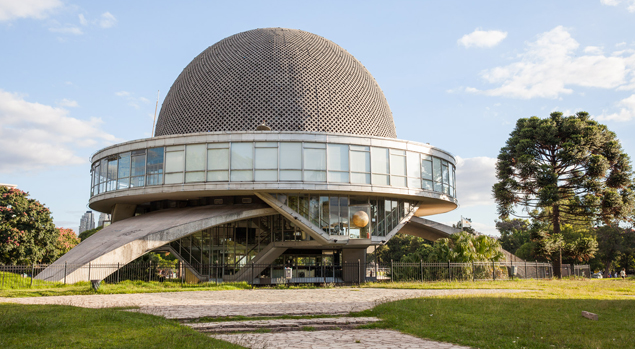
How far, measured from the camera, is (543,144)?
92.1ft

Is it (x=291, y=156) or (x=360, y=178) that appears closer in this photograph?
(x=291, y=156)

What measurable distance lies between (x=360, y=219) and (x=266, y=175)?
15.4ft

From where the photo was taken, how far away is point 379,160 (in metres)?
23.3

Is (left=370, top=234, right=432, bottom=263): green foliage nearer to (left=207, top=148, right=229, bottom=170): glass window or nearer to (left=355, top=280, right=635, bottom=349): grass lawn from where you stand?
(left=207, top=148, right=229, bottom=170): glass window

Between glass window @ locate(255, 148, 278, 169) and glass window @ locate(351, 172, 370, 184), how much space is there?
3535mm

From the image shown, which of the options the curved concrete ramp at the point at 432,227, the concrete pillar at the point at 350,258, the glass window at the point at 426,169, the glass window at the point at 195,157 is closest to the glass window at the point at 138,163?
the glass window at the point at 195,157

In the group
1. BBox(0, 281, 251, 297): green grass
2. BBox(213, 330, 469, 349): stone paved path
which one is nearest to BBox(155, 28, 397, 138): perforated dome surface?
BBox(0, 281, 251, 297): green grass

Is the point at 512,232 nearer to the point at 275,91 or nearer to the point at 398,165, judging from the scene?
the point at 398,165

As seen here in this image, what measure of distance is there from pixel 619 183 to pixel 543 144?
14.5 feet

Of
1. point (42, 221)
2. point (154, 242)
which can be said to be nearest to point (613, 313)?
point (154, 242)

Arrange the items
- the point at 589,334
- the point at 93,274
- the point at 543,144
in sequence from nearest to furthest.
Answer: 1. the point at 589,334
2. the point at 93,274
3. the point at 543,144

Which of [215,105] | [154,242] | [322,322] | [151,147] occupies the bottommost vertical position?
[322,322]

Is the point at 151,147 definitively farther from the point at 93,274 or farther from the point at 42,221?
the point at 42,221

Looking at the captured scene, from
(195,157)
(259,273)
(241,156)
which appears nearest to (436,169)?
(241,156)
